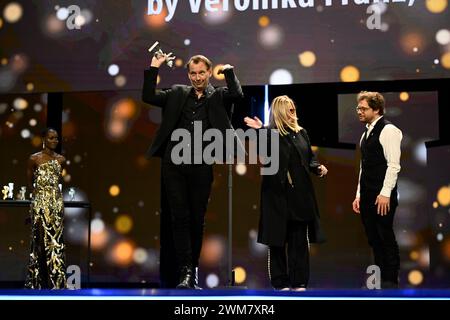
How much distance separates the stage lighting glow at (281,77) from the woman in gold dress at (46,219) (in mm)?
1710

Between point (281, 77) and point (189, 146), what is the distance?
55.0 inches

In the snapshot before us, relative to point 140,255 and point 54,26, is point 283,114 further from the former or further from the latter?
point 140,255

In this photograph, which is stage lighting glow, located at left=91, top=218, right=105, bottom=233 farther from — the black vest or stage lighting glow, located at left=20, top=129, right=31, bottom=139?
the black vest

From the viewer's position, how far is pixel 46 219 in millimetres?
4723

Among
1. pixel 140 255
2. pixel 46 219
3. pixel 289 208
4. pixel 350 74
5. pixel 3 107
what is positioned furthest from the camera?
pixel 3 107

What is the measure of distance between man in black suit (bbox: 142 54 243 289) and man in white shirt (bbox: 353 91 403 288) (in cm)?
86

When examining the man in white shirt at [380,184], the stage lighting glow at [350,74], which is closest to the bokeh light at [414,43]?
the stage lighting glow at [350,74]

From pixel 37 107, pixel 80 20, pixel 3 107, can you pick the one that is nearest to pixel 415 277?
pixel 80 20

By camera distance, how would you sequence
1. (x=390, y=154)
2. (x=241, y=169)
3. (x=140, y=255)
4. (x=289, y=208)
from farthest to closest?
(x=140, y=255)
(x=241, y=169)
(x=390, y=154)
(x=289, y=208)

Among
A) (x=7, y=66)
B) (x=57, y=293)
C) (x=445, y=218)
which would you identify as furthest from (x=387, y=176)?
(x=7, y=66)

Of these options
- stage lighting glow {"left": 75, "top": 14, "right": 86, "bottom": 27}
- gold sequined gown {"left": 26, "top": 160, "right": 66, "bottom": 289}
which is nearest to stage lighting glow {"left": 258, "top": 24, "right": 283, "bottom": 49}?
stage lighting glow {"left": 75, "top": 14, "right": 86, "bottom": 27}

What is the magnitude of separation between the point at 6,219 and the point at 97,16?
7.56ft

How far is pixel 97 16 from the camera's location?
15.5ft

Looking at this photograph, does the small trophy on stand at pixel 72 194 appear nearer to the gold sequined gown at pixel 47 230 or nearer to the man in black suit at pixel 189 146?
the gold sequined gown at pixel 47 230
